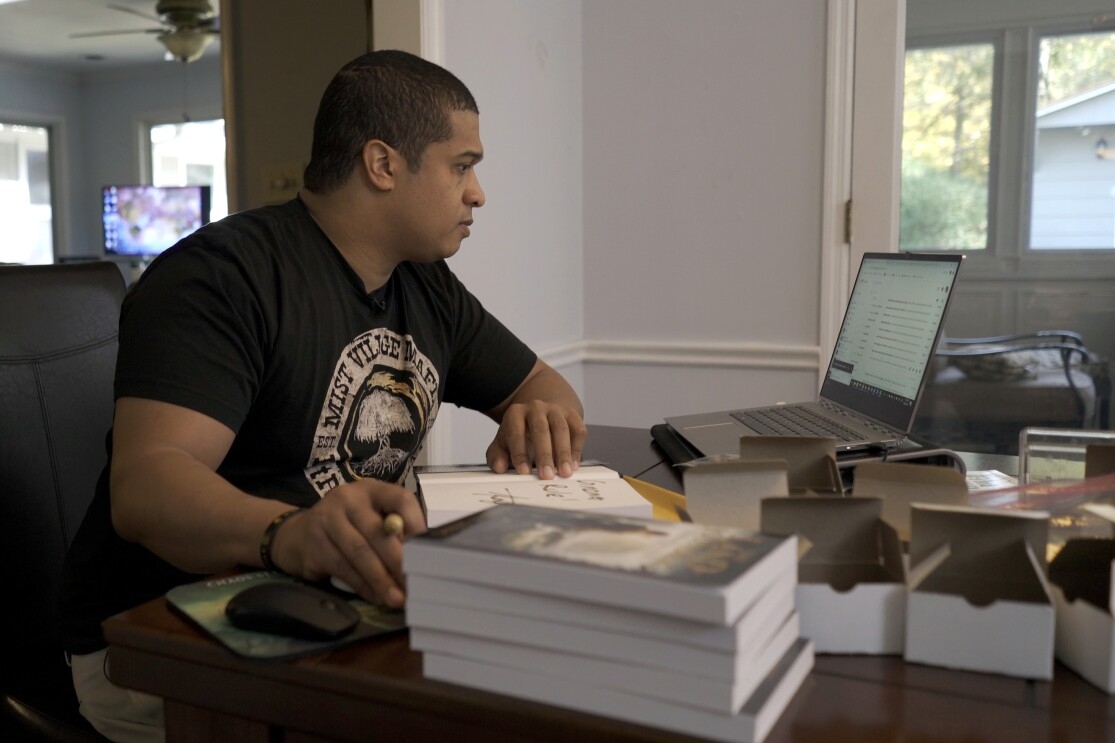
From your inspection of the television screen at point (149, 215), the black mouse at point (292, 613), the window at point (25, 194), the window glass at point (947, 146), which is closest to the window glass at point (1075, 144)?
the window glass at point (947, 146)

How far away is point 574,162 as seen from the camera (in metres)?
3.10

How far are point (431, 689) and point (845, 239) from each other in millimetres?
2408

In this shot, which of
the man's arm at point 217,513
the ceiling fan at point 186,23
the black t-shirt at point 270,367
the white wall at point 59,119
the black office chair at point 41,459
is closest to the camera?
the man's arm at point 217,513

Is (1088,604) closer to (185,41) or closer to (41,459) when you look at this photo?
(41,459)

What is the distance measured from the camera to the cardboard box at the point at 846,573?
720 mm

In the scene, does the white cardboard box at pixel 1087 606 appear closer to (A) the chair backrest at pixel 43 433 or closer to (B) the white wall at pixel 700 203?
(A) the chair backrest at pixel 43 433

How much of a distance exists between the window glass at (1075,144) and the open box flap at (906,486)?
7.01 feet

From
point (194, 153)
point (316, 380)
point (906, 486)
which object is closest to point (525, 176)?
point (316, 380)

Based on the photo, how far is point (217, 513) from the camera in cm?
94

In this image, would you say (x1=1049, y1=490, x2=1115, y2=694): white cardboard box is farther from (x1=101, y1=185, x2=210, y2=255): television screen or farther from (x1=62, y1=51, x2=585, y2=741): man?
(x1=101, y1=185, x2=210, y2=255): television screen

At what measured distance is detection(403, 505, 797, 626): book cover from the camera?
579 millimetres

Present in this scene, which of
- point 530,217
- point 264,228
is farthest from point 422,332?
point 530,217

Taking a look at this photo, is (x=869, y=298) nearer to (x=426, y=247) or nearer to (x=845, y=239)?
(x=426, y=247)

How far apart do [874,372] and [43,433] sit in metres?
1.21
